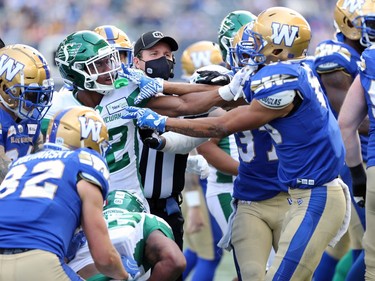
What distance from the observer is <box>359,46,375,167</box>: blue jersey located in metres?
5.30

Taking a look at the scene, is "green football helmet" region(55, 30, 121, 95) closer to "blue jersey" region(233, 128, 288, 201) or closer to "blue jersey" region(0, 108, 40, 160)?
"blue jersey" region(0, 108, 40, 160)

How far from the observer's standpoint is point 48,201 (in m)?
4.27

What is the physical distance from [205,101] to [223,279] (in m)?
3.04

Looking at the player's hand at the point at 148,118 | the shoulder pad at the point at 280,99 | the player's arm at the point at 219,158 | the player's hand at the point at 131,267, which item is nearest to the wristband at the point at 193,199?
the player's arm at the point at 219,158

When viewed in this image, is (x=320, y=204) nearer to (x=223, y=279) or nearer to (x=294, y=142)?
(x=294, y=142)

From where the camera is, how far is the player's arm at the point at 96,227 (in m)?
4.24

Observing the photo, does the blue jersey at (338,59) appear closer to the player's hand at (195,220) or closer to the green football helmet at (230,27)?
the green football helmet at (230,27)

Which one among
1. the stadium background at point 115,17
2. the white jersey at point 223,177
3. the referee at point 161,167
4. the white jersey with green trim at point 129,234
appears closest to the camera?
the white jersey with green trim at point 129,234

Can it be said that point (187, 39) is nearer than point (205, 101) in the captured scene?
No

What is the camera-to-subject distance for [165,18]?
15.2m

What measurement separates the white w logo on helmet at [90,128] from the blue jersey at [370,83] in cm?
171

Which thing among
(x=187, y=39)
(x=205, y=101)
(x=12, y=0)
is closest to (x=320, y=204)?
(x=205, y=101)

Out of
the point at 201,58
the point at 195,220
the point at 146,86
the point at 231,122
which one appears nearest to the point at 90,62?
the point at 146,86

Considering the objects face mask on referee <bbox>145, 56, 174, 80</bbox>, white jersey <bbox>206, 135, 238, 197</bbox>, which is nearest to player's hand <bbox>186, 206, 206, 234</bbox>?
white jersey <bbox>206, 135, 238, 197</bbox>
